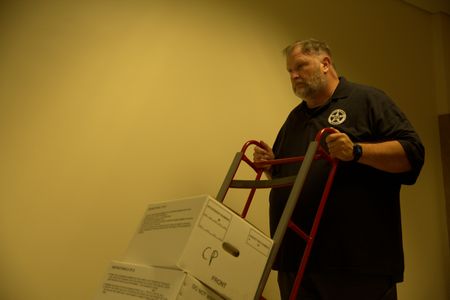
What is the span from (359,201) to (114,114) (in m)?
1.05

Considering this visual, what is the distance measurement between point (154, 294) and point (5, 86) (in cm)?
111

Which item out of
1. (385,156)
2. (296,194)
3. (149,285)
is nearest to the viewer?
(149,285)

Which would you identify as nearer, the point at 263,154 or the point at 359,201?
the point at 359,201

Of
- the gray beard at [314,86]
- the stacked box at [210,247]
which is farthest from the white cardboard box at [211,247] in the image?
the gray beard at [314,86]

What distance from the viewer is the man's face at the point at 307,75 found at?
1.78m

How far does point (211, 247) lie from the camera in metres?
1.17

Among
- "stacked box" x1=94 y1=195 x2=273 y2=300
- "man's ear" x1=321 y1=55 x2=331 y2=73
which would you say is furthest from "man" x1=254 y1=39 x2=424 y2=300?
"stacked box" x1=94 y1=195 x2=273 y2=300

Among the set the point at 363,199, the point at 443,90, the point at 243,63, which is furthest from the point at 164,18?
the point at 443,90

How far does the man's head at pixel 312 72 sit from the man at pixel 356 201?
71 millimetres

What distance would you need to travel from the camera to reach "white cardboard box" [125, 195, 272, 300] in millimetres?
1139

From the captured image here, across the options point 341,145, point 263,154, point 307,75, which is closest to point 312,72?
point 307,75

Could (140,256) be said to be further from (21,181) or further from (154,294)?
(21,181)

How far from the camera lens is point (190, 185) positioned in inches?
80.7

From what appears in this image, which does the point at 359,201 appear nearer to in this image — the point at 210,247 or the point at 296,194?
the point at 296,194
